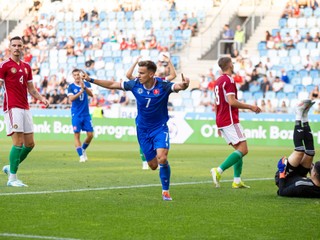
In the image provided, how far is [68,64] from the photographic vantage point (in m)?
42.8

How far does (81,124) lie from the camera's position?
76.2ft

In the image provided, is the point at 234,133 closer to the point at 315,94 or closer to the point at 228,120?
the point at 228,120

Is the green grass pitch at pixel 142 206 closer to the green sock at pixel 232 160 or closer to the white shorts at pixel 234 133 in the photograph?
the green sock at pixel 232 160

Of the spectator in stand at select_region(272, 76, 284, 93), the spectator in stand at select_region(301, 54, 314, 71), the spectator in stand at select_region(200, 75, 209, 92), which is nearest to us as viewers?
the spectator in stand at select_region(272, 76, 284, 93)

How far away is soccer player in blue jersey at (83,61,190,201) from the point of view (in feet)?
44.1

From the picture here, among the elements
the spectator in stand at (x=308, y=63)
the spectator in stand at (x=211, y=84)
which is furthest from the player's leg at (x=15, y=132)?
the spectator in stand at (x=308, y=63)

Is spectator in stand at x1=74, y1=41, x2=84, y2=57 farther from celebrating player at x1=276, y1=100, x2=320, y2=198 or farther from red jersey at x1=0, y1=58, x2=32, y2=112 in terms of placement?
Result: celebrating player at x1=276, y1=100, x2=320, y2=198

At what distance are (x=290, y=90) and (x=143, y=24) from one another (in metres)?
10.9

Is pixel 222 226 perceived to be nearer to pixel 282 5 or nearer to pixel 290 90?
pixel 290 90

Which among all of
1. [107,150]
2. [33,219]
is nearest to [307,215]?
[33,219]

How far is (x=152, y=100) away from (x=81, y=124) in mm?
9850

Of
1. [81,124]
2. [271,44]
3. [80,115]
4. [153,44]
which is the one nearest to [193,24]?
[153,44]

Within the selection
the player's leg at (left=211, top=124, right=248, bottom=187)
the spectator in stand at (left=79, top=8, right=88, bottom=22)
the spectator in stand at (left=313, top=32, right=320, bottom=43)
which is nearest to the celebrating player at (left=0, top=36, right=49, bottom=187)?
the player's leg at (left=211, top=124, right=248, bottom=187)

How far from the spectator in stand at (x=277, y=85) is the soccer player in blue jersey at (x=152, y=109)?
21603mm
